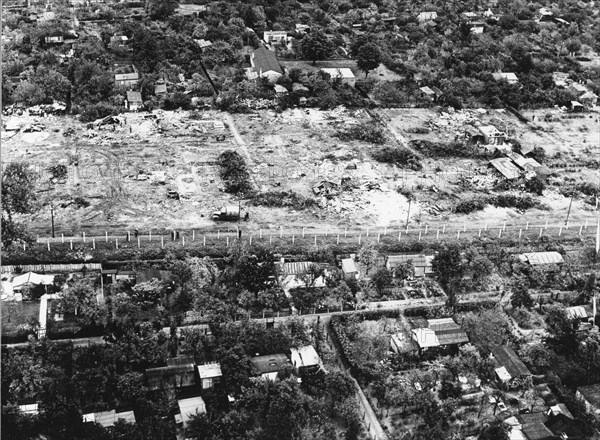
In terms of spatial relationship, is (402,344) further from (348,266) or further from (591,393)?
(591,393)

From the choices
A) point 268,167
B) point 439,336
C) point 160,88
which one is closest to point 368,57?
point 160,88

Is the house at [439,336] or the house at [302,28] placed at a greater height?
the house at [439,336]

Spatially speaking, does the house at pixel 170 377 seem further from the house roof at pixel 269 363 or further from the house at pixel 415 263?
the house at pixel 415 263

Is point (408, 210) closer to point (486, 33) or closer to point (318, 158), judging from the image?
point (318, 158)

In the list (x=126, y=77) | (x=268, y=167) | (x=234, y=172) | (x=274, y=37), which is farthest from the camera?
(x=274, y=37)

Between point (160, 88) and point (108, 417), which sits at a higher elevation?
point (108, 417)

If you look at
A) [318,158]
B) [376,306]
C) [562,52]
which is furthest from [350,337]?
[562,52]

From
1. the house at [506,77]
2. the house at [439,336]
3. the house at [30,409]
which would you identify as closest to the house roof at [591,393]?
the house at [439,336]
